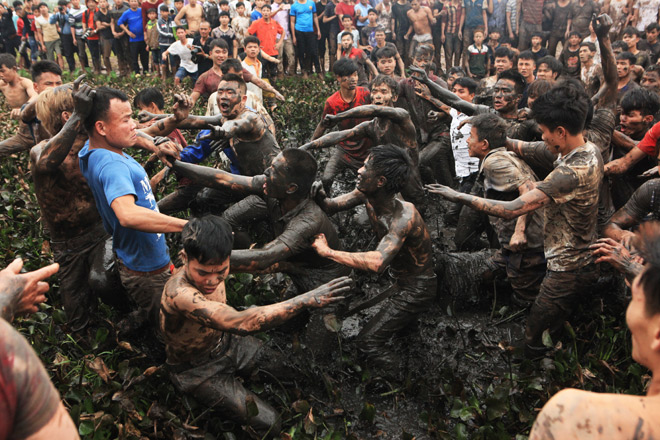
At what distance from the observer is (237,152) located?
6.02 m

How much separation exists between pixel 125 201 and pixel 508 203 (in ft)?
9.46

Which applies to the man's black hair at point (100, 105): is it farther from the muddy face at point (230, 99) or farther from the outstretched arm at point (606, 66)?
the outstretched arm at point (606, 66)

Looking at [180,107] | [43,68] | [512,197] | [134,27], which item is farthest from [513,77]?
[134,27]

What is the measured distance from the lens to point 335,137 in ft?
19.4

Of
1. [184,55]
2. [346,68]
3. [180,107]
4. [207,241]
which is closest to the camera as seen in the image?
[207,241]

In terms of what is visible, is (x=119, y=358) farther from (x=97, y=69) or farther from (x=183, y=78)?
(x=97, y=69)

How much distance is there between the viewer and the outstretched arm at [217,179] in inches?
179

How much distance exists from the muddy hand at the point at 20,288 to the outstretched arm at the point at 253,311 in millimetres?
889

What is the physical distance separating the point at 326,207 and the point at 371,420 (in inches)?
77.8

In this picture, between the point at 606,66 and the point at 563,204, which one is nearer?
the point at 563,204

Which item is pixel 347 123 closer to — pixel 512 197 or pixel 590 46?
pixel 512 197

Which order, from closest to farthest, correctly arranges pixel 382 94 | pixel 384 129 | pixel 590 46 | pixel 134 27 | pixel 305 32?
pixel 384 129 < pixel 382 94 < pixel 590 46 < pixel 305 32 < pixel 134 27

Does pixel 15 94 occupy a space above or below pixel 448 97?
below

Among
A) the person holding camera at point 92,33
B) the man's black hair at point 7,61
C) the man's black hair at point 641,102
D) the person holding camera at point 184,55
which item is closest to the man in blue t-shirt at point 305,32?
the person holding camera at point 184,55
